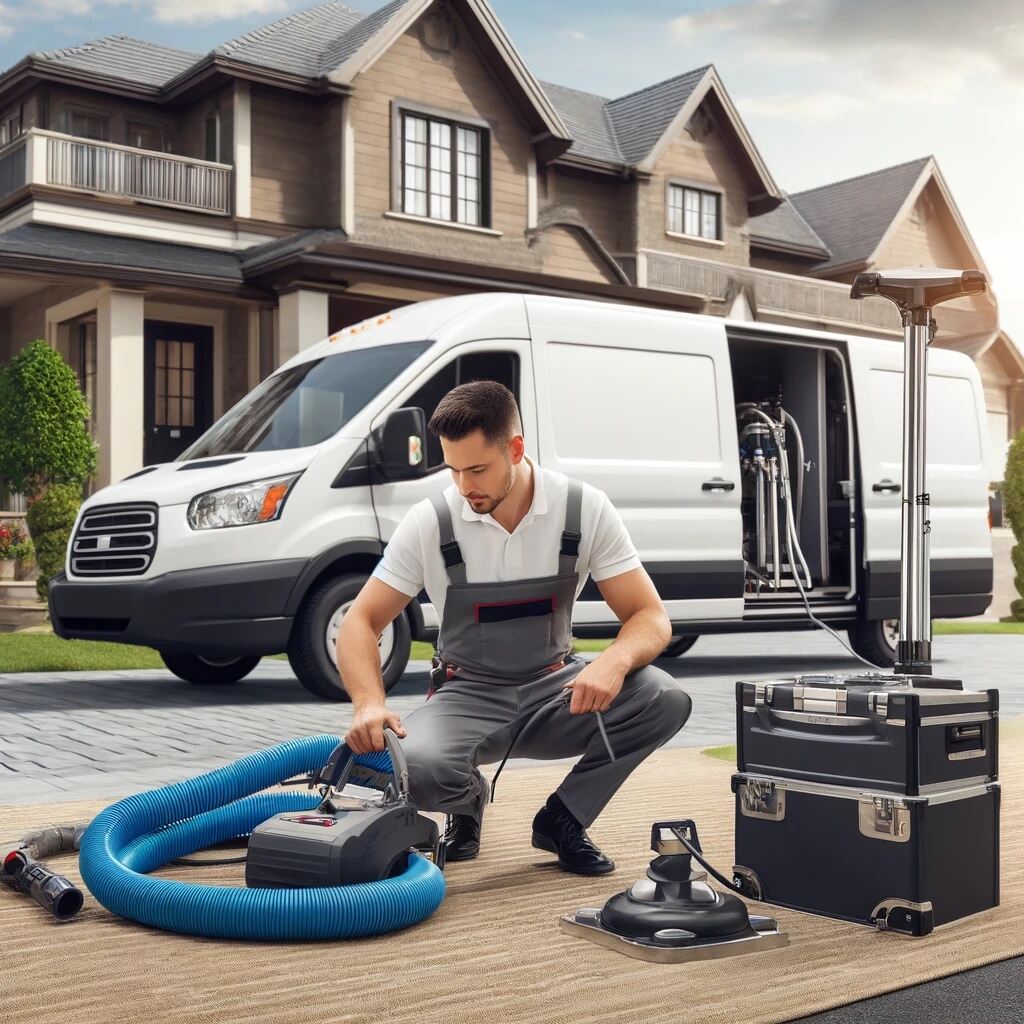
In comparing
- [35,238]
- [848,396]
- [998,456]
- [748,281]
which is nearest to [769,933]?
[848,396]

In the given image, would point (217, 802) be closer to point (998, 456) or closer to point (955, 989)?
point (955, 989)

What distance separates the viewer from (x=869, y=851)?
3.73 meters

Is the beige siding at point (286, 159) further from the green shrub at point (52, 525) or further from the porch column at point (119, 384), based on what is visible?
the green shrub at point (52, 525)

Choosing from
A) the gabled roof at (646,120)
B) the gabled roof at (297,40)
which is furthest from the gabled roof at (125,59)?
the gabled roof at (646,120)

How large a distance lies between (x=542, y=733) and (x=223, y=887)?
1.15 m

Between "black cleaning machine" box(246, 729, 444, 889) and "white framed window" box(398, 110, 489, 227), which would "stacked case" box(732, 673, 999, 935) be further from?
"white framed window" box(398, 110, 489, 227)

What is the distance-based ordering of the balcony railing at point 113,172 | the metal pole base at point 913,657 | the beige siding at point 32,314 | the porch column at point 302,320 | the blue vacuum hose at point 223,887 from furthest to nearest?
the beige siding at point 32,314 → the balcony railing at point 113,172 → the porch column at point 302,320 → the metal pole base at point 913,657 → the blue vacuum hose at point 223,887

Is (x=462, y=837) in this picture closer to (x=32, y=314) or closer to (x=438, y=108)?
(x=32, y=314)

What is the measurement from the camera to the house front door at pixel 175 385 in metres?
20.2

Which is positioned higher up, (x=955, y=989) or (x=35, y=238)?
(x=35, y=238)

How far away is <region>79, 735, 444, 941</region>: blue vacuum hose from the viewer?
11.7 ft

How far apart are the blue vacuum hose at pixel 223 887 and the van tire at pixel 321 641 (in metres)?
4.11

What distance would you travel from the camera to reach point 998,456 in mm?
33000

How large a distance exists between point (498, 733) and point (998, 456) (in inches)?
1212
